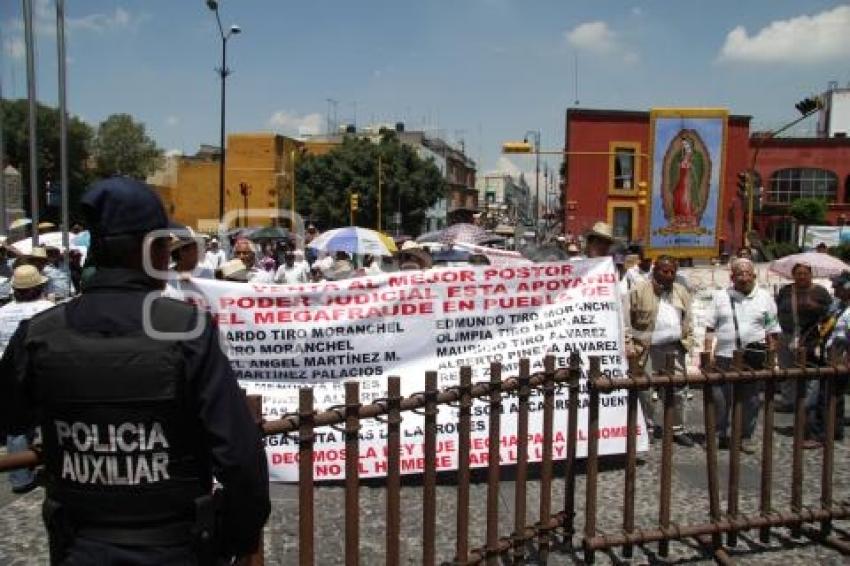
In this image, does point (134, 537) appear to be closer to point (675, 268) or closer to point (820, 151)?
point (675, 268)

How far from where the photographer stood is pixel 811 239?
39.2 metres

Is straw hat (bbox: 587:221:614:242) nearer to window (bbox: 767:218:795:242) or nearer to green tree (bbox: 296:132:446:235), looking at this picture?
green tree (bbox: 296:132:446:235)

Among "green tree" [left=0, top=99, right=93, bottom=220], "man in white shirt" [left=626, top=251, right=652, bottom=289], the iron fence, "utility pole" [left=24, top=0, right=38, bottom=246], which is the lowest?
the iron fence

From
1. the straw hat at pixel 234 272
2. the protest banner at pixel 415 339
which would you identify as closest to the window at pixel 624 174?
the straw hat at pixel 234 272

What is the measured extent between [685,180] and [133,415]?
21.3 metres

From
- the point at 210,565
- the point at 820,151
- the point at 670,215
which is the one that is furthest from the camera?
the point at 820,151

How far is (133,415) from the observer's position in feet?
6.89

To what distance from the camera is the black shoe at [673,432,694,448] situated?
6.97 meters

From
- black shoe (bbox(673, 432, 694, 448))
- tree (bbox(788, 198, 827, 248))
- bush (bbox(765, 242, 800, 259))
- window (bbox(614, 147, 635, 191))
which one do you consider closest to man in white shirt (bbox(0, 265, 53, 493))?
black shoe (bbox(673, 432, 694, 448))

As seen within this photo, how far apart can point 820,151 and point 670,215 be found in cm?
4750

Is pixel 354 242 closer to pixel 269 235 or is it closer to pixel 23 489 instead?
pixel 23 489

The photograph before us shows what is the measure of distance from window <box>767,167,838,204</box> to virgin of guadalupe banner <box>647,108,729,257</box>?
43.9 meters

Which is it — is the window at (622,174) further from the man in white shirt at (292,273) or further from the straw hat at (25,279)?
the straw hat at (25,279)

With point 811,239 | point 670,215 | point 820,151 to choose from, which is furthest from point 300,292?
point 820,151
